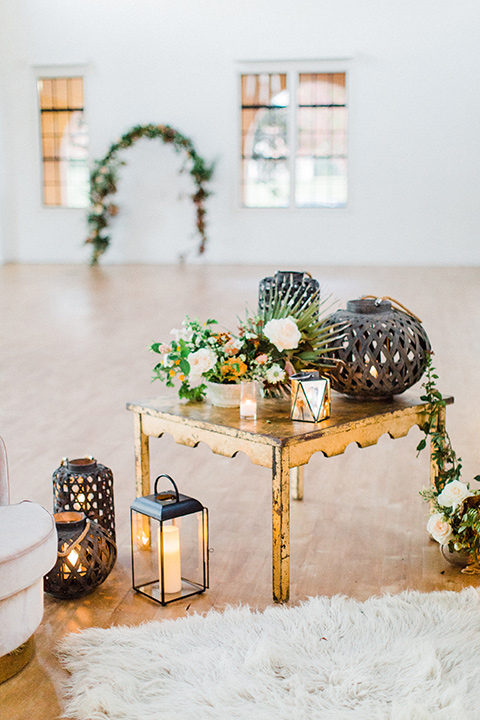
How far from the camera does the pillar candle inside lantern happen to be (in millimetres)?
2236

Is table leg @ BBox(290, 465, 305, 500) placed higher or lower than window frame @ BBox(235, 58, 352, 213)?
lower

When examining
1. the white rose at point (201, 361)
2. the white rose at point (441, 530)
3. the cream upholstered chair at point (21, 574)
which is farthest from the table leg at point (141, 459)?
the white rose at point (441, 530)

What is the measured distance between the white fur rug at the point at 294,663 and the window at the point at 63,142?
10227 millimetres

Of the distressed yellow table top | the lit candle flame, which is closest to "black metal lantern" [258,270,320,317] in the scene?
the distressed yellow table top

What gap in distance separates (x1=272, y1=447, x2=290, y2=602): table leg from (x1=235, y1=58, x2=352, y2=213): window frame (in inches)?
366

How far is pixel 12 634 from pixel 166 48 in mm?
10443

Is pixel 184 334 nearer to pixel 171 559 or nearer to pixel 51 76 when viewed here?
pixel 171 559

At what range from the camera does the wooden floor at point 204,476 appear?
2.22m

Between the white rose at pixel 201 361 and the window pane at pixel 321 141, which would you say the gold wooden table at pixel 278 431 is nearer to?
the white rose at pixel 201 361

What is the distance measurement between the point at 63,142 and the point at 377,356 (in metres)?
10.1

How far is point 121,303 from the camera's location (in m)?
7.84

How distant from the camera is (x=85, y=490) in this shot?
2.43 m

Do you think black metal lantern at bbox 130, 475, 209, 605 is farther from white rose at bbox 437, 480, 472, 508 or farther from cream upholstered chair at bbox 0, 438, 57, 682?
white rose at bbox 437, 480, 472, 508

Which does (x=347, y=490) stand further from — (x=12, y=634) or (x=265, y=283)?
(x=12, y=634)
